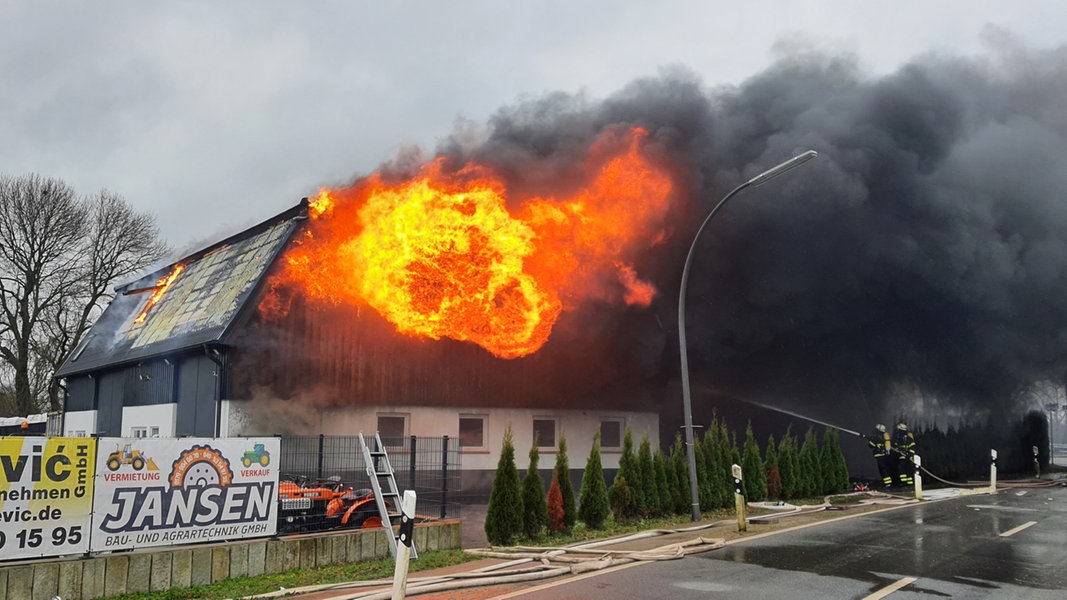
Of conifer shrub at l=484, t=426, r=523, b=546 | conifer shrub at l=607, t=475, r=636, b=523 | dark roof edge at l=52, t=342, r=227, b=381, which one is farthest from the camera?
dark roof edge at l=52, t=342, r=227, b=381

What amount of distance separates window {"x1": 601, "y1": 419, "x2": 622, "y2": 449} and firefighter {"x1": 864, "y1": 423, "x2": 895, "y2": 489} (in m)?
8.28

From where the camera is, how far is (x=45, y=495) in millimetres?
9117

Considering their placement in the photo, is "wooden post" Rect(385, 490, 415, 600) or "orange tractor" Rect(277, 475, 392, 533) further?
"orange tractor" Rect(277, 475, 392, 533)

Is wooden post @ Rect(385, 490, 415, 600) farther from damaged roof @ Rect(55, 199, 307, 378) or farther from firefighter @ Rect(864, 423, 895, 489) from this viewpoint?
firefighter @ Rect(864, 423, 895, 489)

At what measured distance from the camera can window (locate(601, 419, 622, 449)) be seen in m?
26.0

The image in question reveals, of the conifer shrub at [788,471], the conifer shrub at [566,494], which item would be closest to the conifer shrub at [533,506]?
the conifer shrub at [566,494]

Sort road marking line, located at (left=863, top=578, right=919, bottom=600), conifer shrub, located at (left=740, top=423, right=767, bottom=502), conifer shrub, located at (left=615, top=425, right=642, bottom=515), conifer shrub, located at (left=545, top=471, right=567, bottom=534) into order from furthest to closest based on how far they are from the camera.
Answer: conifer shrub, located at (left=740, top=423, right=767, bottom=502) → conifer shrub, located at (left=615, top=425, right=642, bottom=515) → conifer shrub, located at (left=545, top=471, right=567, bottom=534) → road marking line, located at (left=863, top=578, right=919, bottom=600)

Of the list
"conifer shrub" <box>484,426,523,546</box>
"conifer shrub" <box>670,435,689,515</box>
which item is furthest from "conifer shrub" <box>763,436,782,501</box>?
"conifer shrub" <box>484,426,523,546</box>

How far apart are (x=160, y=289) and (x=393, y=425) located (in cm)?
1158

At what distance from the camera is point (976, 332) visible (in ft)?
90.2

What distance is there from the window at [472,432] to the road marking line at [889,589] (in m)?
14.8

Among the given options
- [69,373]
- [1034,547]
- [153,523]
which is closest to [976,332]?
[1034,547]

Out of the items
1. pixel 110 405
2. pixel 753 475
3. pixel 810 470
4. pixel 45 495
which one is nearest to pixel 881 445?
pixel 810 470

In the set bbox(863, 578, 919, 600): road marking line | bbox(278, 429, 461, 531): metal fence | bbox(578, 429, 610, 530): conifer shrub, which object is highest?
bbox(278, 429, 461, 531): metal fence
